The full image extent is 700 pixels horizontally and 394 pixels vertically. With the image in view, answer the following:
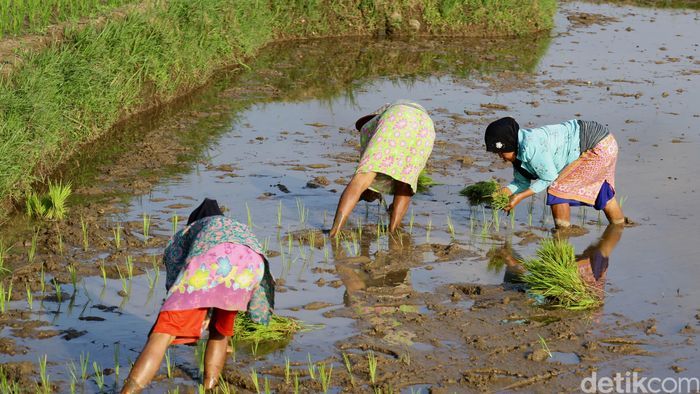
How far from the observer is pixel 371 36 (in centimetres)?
1628

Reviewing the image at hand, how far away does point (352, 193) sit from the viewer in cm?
719

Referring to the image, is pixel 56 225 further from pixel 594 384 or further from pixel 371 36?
pixel 371 36

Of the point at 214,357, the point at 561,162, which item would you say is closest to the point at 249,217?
the point at 561,162

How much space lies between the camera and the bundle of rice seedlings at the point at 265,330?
541 cm

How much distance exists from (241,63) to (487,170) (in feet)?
17.3

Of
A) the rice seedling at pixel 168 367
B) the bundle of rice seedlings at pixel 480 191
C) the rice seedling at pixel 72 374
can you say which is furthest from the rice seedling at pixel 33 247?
the bundle of rice seedlings at pixel 480 191

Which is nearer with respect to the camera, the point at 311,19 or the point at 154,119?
the point at 154,119

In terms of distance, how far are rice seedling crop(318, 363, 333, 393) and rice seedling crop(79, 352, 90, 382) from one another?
3.77ft

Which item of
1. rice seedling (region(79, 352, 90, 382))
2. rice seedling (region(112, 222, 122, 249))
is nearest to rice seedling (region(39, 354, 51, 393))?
rice seedling (region(79, 352, 90, 382))

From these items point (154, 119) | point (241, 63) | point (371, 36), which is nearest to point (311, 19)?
point (371, 36)

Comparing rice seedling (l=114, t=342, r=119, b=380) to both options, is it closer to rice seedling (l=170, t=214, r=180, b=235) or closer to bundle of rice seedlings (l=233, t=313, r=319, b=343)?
bundle of rice seedlings (l=233, t=313, r=319, b=343)

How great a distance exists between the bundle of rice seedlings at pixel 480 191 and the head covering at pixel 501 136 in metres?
1.20

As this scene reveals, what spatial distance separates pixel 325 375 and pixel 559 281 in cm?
180

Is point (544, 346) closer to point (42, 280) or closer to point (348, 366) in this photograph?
point (348, 366)
